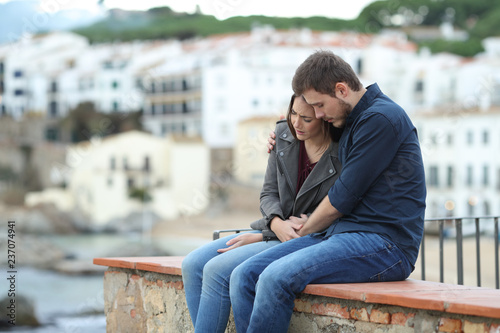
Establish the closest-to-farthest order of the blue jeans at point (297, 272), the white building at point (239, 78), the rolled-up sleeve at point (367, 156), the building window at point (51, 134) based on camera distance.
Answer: the blue jeans at point (297, 272) < the rolled-up sleeve at point (367, 156) < the white building at point (239, 78) < the building window at point (51, 134)

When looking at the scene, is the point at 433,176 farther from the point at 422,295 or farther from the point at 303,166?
the point at 422,295

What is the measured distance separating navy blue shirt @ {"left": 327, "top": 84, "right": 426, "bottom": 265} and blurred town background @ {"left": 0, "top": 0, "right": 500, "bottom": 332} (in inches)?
1548

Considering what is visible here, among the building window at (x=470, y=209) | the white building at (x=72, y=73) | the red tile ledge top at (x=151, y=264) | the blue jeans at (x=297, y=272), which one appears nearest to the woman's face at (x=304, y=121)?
the blue jeans at (x=297, y=272)

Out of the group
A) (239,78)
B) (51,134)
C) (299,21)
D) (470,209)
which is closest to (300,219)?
(470,209)

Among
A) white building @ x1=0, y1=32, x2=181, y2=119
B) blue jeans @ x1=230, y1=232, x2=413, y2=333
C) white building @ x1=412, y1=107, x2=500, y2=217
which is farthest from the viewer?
white building @ x1=0, y1=32, x2=181, y2=119

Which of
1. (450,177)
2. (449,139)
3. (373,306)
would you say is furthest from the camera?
(449,139)

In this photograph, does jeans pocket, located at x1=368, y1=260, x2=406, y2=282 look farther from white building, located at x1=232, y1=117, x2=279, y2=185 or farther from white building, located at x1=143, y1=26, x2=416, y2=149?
white building, located at x1=143, y1=26, x2=416, y2=149

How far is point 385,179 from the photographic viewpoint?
8.16ft

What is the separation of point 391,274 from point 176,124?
5634 cm

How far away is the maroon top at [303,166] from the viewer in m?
2.79

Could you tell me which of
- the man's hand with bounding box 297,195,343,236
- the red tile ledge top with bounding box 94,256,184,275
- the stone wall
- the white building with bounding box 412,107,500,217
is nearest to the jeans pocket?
A: the stone wall

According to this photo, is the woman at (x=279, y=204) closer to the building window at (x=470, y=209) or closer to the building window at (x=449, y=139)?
the building window at (x=470, y=209)

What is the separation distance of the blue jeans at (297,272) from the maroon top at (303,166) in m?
0.32

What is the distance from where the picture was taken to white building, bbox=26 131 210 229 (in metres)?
53.3
